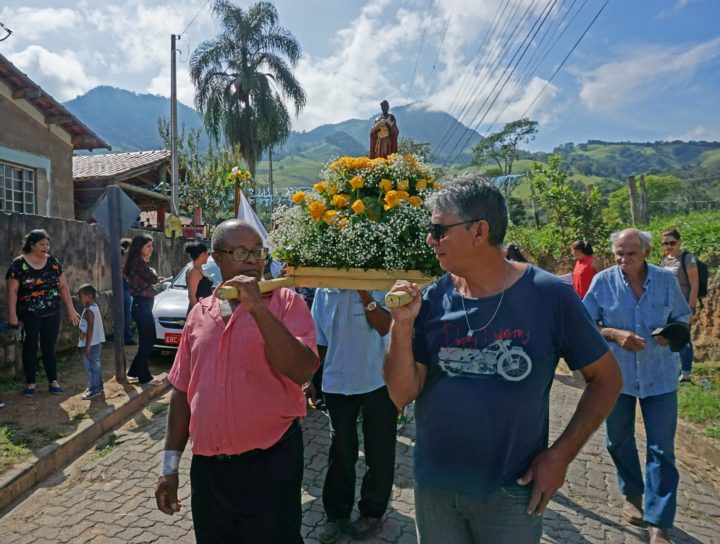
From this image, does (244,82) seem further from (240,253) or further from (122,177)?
(240,253)

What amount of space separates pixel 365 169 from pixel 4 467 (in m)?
4.23

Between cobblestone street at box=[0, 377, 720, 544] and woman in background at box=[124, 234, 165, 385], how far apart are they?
81.0 inches

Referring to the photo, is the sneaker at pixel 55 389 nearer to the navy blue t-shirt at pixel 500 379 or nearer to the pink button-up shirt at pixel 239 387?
the pink button-up shirt at pixel 239 387

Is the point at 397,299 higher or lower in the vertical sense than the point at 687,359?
higher

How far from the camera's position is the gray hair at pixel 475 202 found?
1996 mm

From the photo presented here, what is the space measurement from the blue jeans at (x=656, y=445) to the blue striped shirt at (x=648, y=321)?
0.36 feet

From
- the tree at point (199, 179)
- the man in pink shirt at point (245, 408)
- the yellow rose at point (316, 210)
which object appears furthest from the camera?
the tree at point (199, 179)

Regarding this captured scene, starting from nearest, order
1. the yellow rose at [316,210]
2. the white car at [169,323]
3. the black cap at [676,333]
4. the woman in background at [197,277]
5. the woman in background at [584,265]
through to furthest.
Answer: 1. the yellow rose at [316,210]
2. the black cap at [676,333]
3. the woman in background at [197,277]
4. the woman in background at [584,265]
5. the white car at [169,323]

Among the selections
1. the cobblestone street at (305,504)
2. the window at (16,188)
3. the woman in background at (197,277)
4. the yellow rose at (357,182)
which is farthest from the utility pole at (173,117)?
the yellow rose at (357,182)

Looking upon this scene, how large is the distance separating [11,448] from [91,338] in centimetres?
175

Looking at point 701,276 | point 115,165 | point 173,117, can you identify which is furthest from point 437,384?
point 115,165

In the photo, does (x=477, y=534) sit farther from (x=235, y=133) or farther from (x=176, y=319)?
(x=235, y=133)

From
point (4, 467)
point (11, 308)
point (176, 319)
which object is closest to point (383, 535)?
point (4, 467)

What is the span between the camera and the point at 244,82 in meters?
29.5
